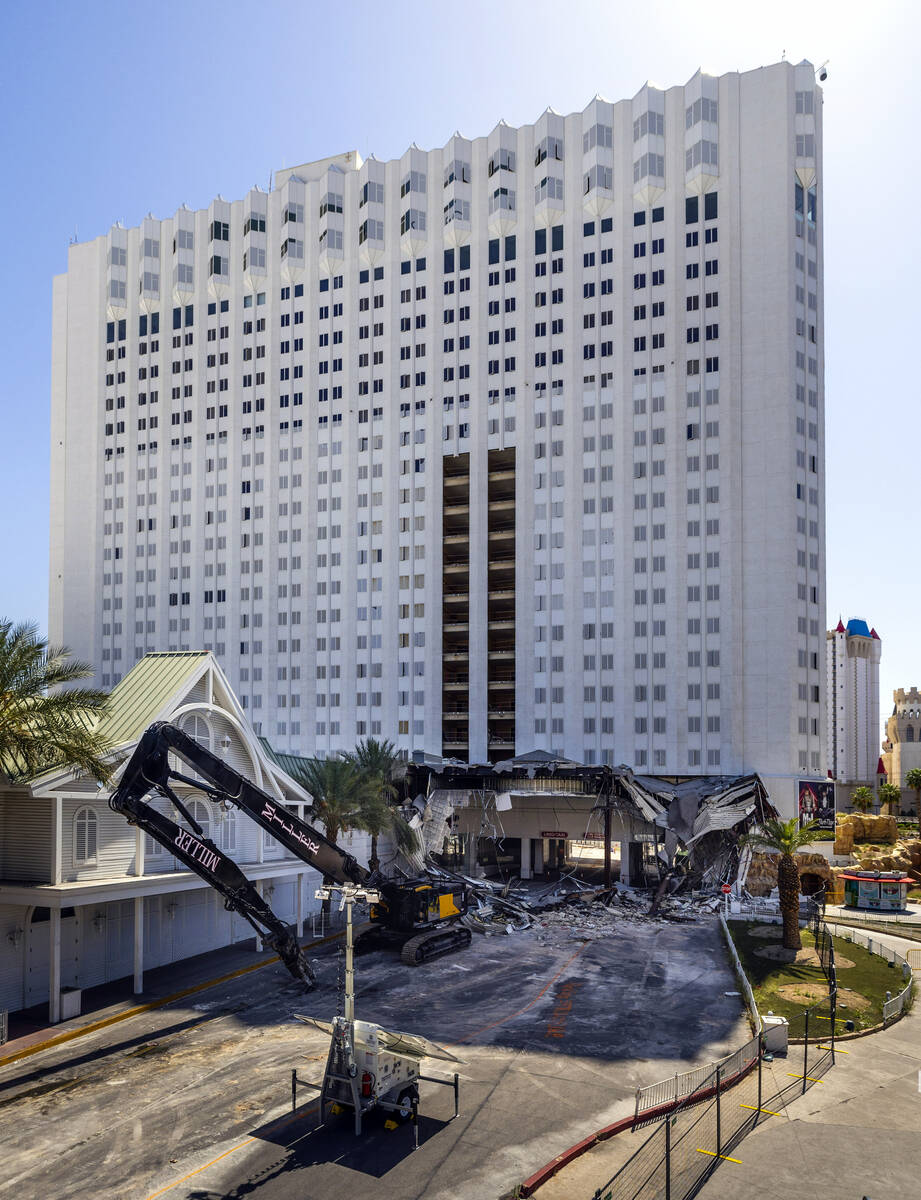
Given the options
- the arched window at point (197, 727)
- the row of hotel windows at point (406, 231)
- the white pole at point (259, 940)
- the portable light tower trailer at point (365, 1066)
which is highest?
the row of hotel windows at point (406, 231)

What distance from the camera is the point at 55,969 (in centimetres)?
3141

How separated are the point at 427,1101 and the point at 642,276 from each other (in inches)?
3243

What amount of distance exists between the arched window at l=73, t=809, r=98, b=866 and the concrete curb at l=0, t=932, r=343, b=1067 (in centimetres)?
542

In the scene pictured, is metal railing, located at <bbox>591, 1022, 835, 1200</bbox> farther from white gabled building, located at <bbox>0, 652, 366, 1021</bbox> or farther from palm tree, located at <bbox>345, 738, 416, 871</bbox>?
palm tree, located at <bbox>345, 738, 416, 871</bbox>

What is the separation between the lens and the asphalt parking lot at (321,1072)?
20.3 metres

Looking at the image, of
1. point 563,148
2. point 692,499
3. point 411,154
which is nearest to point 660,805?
point 692,499

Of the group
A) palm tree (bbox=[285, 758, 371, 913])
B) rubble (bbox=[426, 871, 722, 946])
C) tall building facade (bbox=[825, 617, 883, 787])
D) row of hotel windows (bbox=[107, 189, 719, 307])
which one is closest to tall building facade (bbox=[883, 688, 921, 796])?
tall building facade (bbox=[825, 617, 883, 787])

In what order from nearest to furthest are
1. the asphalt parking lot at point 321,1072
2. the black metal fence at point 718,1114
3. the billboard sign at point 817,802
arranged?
the black metal fence at point 718,1114 < the asphalt parking lot at point 321,1072 < the billboard sign at point 817,802

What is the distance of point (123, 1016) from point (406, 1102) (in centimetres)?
1409

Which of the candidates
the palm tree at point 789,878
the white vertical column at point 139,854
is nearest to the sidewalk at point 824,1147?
the palm tree at point 789,878

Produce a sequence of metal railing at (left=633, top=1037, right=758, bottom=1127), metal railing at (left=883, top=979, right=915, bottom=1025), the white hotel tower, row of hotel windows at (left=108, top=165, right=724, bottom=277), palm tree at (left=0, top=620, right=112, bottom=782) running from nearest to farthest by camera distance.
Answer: metal railing at (left=633, top=1037, right=758, bottom=1127) < palm tree at (left=0, top=620, right=112, bottom=782) < metal railing at (left=883, top=979, right=915, bottom=1025) < the white hotel tower < row of hotel windows at (left=108, top=165, right=724, bottom=277)

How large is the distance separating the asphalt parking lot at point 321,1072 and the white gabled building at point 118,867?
439 cm

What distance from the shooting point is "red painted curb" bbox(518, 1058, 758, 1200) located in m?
19.7

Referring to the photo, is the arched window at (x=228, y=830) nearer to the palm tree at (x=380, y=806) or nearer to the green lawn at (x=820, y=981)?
the palm tree at (x=380, y=806)
